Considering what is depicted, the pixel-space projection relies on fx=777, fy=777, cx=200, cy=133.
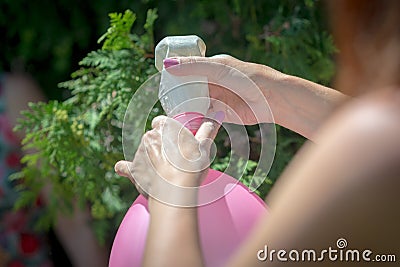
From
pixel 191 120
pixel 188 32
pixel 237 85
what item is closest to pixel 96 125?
pixel 188 32

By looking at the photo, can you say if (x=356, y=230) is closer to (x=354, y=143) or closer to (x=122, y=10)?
(x=354, y=143)

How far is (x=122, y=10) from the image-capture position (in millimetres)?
2461

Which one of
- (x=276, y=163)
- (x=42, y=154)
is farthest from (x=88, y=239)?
(x=276, y=163)

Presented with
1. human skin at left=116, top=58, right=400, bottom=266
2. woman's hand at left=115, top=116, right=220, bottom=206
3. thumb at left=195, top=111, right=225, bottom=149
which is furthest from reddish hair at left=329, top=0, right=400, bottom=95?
thumb at left=195, top=111, right=225, bottom=149

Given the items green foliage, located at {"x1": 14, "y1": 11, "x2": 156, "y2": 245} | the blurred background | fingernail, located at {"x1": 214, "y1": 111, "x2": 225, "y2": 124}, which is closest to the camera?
fingernail, located at {"x1": 214, "y1": 111, "x2": 225, "y2": 124}

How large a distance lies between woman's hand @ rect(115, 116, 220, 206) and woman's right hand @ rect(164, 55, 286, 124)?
0.14 m

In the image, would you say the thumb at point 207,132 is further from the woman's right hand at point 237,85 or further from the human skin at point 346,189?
the human skin at point 346,189

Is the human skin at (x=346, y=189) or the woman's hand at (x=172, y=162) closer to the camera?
the human skin at (x=346, y=189)

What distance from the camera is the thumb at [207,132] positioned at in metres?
1.27

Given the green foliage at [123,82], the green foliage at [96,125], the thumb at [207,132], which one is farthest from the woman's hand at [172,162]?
the green foliage at [96,125]

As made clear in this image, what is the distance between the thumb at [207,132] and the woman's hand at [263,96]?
10 centimetres

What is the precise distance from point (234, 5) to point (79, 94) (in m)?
0.54

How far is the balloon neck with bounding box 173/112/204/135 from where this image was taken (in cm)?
132

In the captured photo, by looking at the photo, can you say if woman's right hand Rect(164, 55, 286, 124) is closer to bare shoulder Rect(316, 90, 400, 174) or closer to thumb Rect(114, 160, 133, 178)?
thumb Rect(114, 160, 133, 178)
